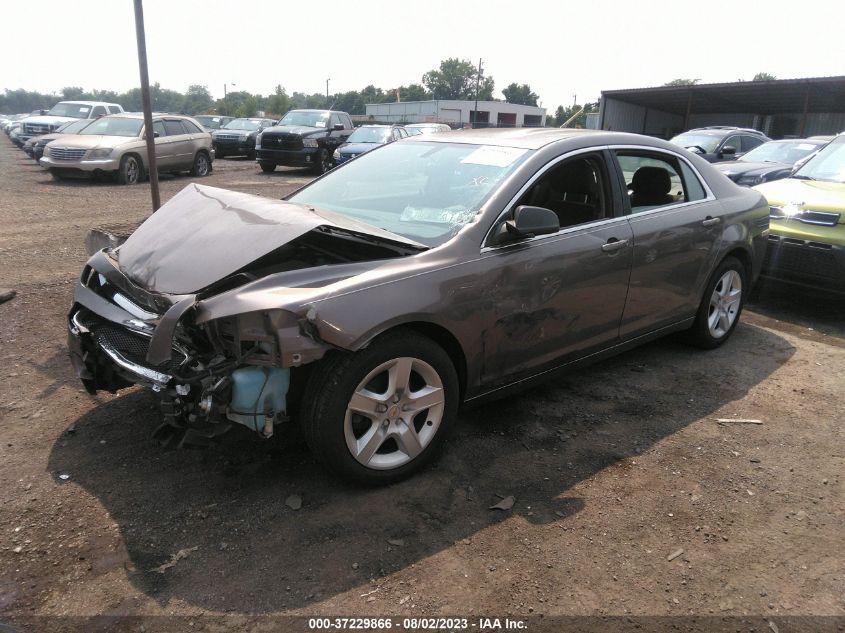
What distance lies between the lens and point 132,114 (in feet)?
51.9

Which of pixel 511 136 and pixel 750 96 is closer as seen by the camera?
pixel 511 136

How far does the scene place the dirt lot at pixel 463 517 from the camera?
2.42 meters

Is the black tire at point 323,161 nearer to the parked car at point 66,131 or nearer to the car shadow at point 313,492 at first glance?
the parked car at point 66,131

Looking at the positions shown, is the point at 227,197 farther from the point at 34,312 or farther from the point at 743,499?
the point at 743,499

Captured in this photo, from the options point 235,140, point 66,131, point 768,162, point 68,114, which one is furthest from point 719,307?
point 235,140

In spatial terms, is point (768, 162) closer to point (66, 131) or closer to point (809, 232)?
point (809, 232)

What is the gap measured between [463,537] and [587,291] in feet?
5.63

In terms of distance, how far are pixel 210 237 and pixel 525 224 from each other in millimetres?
1624

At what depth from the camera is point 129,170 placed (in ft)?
48.5

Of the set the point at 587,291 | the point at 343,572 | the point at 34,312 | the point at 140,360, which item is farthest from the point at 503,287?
the point at 34,312

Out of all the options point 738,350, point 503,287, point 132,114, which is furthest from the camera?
point 132,114

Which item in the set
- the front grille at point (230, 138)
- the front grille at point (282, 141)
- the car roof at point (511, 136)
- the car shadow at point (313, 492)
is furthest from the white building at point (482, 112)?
the car shadow at point (313, 492)

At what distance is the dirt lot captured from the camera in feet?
7.95

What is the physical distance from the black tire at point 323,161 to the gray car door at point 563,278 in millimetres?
15041
